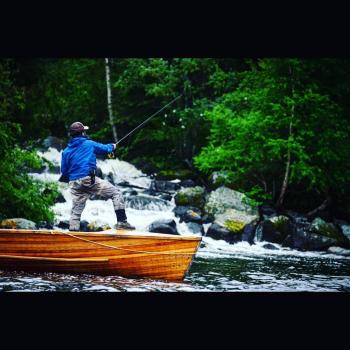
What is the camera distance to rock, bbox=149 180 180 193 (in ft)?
54.4

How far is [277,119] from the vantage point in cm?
1473

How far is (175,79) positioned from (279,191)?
7.19m

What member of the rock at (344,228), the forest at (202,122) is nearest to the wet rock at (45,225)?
the forest at (202,122)

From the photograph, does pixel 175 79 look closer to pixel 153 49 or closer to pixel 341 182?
pixel 341 182

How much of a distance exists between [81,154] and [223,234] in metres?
5.89

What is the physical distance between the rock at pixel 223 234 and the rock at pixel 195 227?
294mm

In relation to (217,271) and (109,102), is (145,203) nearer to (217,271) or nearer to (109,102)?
(217,271)

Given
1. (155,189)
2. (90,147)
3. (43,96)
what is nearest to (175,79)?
(155,189)

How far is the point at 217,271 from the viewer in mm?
8016

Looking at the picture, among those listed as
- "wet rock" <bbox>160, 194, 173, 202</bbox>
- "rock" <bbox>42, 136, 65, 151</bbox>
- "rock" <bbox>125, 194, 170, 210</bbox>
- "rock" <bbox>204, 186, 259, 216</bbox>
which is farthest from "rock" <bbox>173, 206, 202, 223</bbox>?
"rock" <bbox>42, 136, 65, 151</bbox>

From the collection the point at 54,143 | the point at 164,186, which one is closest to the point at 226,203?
the point at 164,186

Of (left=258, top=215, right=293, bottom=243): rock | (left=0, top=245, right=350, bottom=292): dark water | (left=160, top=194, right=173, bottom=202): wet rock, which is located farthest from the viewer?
(left=160, top=194, right=173, bottom=202): wet rock

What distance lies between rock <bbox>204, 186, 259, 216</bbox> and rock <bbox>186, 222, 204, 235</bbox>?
1.08 m

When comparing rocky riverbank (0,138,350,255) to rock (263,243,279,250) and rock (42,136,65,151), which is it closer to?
rock (263,243,279,250)
